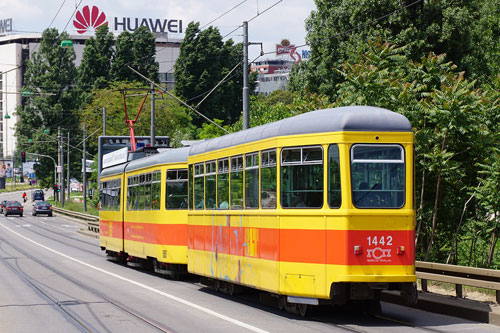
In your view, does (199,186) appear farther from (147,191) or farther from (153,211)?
(147,191)

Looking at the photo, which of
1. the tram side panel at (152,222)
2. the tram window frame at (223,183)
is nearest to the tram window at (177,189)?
the tram side panel at (152,222)

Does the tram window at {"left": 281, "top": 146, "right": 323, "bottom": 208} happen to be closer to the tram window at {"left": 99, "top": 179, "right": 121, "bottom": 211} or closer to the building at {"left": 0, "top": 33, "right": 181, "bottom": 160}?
the tram window at {"left": 99, "top": 179, "right": 121, "bottom": 211}

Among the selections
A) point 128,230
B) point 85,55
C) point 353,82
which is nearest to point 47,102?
point 85,55

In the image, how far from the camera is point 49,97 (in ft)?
310

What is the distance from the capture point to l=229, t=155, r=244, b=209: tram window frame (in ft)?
49.5

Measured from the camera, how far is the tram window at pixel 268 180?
13617 millimetres

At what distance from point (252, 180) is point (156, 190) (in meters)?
7.28

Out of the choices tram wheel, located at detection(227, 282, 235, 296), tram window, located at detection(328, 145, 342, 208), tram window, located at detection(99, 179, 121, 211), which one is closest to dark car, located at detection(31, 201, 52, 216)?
tram window, located at detection(99, 179, 121, 211)

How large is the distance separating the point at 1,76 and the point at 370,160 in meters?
161

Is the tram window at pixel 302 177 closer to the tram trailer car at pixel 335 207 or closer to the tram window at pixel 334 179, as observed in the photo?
the tram trailer car at pixel 335 207

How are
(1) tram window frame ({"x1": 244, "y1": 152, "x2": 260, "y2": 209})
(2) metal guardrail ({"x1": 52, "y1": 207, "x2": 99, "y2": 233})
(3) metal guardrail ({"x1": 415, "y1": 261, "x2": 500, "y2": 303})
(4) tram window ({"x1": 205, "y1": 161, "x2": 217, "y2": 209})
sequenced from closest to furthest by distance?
(3) metal guardrail ({"x1": 415, "y1": 261, "x2": 500, "y2": 303})
(1) tram window frame ({"x1": 244, "y1": 152, "x2": 260, "y2": 209})
(4) tram window ({"x1": 205, "y1": 161, "x2": 217, "y2": 209})
(2) metal guardrail ({"x1": 52, "y1": 207, "x2": 99, "y2": 233})

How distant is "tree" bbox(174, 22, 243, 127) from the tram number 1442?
78.0 m

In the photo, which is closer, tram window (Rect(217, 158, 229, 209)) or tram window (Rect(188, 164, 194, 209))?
tram window (Rect(217, 158, 229, 209))

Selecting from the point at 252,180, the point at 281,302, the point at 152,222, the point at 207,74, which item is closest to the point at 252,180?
the point at 252,180
